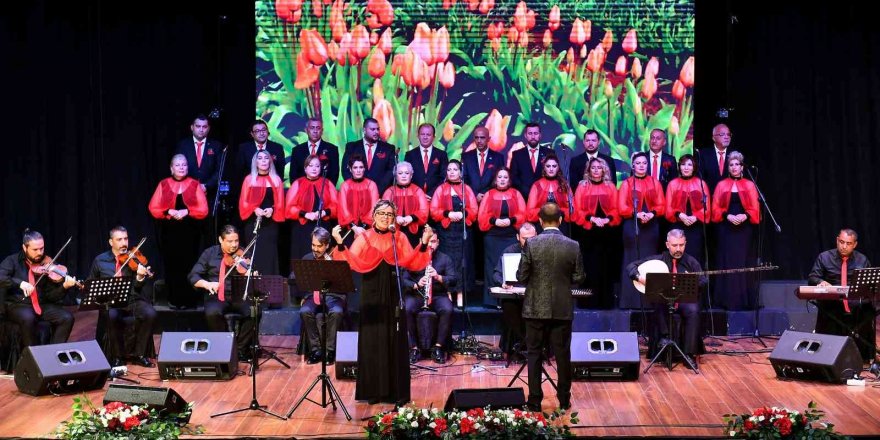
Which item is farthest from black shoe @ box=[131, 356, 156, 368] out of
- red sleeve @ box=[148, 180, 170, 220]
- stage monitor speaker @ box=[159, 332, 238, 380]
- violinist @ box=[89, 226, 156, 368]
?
red sleeve @ box=[148, 180, 170, 220]

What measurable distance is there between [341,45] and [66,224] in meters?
3.99

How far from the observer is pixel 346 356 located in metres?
8.79

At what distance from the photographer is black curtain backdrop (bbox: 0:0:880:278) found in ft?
39.1

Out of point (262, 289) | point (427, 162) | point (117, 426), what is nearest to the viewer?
point (117, 426)

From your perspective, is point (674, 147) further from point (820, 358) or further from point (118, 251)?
point (118, 251)

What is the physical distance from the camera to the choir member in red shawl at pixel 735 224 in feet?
35.6

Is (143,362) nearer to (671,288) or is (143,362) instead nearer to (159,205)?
(159,205)

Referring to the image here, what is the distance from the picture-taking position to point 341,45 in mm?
12008

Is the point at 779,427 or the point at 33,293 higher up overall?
the point at 33,293

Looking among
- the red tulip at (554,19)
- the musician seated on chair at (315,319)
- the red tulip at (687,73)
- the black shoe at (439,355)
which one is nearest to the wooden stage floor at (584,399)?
the black shoe at (439,355)

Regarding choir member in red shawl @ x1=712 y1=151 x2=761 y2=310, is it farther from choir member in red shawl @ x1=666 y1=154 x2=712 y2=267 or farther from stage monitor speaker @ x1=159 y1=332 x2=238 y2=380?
stage monitor speaker @ x1=159 y1=332 x2=238 y2=380

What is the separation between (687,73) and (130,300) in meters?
6.75

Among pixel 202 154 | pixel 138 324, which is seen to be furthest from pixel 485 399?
pixel 202 154

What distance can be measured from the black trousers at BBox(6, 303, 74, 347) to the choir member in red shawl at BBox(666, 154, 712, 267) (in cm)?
621
